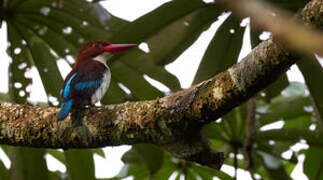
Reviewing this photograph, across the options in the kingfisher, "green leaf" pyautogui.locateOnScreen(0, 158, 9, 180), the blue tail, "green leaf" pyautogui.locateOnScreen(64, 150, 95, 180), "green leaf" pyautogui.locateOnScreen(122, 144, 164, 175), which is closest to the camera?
the blue tail

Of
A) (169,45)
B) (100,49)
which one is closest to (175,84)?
(169,45)

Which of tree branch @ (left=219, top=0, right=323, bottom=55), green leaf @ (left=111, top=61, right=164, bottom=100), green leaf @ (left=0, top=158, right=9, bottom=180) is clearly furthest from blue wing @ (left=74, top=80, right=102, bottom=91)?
tree branch @ (left=219, top=0, right=323, bottom=55)

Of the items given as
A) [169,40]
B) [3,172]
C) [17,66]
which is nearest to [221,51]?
[169,40]

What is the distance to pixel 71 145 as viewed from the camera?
2.32 meters

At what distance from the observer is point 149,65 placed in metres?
3.19

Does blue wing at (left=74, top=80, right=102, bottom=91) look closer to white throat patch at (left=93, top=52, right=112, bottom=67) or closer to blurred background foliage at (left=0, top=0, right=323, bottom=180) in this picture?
blurred background foliage at (left=0, top=0, right=323, bottom=180)

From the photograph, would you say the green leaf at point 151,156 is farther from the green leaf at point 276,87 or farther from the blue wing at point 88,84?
the green leaf at point 276,87

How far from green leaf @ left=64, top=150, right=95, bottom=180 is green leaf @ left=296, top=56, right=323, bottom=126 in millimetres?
1479

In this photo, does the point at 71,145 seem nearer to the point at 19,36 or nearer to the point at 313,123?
the point at 19,36

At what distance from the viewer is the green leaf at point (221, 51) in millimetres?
3156

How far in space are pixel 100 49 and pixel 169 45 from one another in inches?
29.2

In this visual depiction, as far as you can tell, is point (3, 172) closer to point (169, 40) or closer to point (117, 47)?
point (117, 47)

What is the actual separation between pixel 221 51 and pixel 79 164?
1212 millimetres

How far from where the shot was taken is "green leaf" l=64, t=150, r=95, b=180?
3168mm
